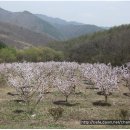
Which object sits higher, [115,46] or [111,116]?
[115,46]

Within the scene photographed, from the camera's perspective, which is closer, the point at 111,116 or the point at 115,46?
the point at 111,116

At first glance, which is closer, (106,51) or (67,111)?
(67,111)

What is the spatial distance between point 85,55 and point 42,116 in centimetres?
9211

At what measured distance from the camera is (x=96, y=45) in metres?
124

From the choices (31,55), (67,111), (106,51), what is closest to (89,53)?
(106,51)

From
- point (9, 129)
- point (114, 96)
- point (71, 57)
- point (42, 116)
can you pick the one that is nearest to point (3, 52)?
point (71, 57)

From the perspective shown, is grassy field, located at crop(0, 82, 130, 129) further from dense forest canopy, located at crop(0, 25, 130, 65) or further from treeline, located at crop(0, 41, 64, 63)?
treeline, located at crop(0, 41, 64, 63)

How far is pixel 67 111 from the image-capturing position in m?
27.9

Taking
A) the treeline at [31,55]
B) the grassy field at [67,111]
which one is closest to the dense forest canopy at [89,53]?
the treeline at [31,55]

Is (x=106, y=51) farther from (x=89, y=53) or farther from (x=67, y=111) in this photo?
(x=67, y=111)

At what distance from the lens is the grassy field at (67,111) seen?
74.3 ft

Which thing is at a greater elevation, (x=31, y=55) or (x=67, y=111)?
(x=31, y=55)

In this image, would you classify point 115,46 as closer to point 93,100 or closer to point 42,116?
point 93,100

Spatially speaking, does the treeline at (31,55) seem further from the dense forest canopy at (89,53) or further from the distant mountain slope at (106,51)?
the distant mountain slope at (106,51)
